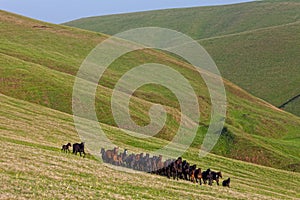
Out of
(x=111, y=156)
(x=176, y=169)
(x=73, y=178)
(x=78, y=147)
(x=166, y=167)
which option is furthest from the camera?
(x=78, y=147)

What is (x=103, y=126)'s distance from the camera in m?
63.7

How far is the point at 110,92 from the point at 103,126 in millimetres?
20982

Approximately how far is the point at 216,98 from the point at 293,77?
153 feet

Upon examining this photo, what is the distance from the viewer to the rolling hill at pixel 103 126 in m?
26.4

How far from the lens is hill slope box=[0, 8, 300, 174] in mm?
72062

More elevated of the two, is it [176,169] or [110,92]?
[110,92]

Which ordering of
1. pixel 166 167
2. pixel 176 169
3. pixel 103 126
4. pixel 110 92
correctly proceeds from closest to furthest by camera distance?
pixel 176 169 < pixel 166 167 < pixel 103 126 < pixel 110 92

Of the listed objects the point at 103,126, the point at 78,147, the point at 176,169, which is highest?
the point at 103,126

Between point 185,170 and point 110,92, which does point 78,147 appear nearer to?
point 185,170

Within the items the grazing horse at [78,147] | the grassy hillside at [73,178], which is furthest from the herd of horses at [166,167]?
the grazing horse at [78,147]

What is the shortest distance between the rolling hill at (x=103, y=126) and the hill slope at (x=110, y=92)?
0.53ft

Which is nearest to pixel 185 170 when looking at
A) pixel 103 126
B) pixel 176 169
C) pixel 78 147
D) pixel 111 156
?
pixel 176 169

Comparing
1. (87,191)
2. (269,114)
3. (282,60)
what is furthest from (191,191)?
(282,60)

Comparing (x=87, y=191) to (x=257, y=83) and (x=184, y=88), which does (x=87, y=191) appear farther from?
(x=257, y=83)
